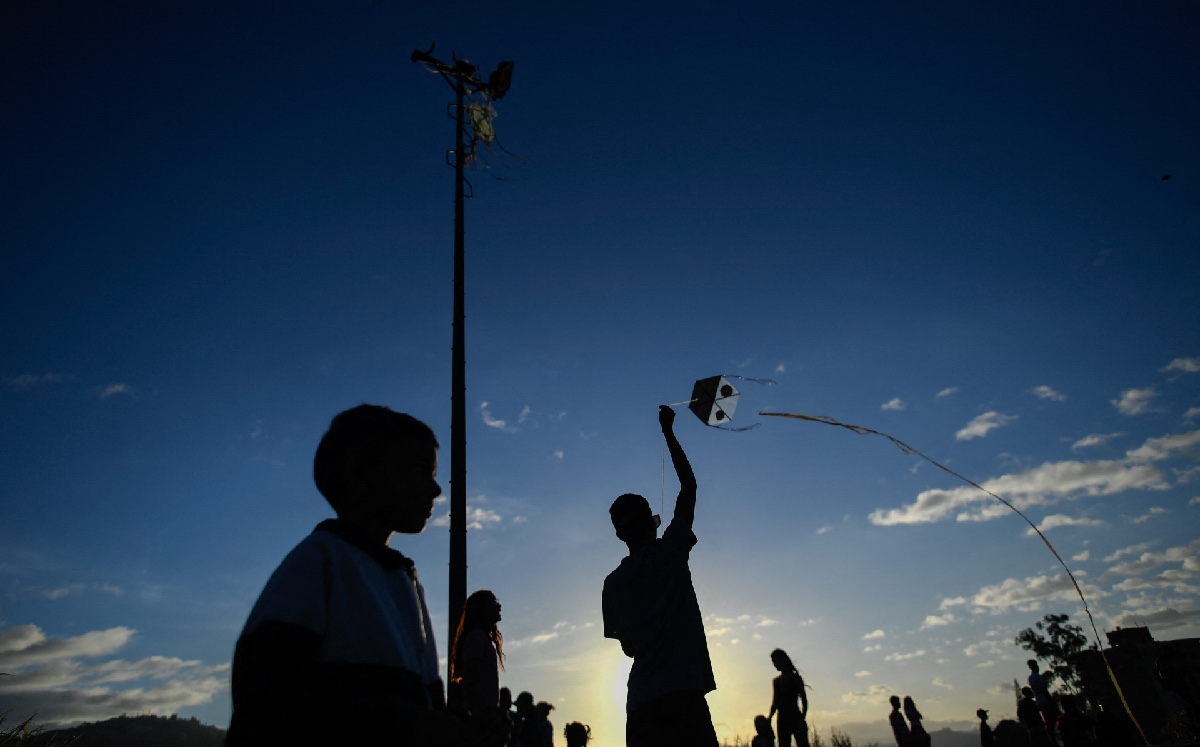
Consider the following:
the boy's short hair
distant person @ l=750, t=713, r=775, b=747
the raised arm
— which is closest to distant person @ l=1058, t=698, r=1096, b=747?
distant person @ l=750, t=713, r=775, b=747

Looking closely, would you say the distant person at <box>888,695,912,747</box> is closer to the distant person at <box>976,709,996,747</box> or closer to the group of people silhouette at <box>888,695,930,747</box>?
the group of people silhouette at <box>888,695,930,747</box>

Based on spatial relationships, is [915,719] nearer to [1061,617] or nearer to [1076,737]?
[1076,737]

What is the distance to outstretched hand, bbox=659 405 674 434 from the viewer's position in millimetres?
4262

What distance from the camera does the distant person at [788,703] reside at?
893 centimetres

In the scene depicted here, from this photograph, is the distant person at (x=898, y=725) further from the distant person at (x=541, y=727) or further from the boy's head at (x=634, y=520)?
the boy's head at (x=634, y=520)

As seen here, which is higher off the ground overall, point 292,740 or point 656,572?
point 656,572

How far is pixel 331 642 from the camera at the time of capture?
1427mm

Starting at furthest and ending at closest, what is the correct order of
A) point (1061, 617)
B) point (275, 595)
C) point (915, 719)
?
1. point (1061, 617)
2. point (915, 719)
3. point (275, 595)

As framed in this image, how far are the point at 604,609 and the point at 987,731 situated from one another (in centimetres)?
1915

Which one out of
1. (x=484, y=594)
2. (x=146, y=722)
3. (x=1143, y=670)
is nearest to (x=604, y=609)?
(x=484, y=594)

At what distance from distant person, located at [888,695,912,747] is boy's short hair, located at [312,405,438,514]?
16597 millimetres

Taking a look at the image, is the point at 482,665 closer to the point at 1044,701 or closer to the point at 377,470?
the point at 377,470

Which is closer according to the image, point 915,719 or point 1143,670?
point 915,719

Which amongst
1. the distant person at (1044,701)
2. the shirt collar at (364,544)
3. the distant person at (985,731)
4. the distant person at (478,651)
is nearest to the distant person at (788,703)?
the distant person at (478,651)
